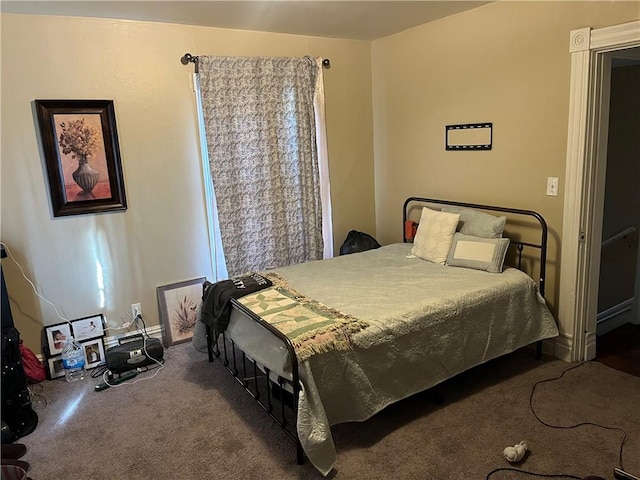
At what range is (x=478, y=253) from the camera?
327 cm

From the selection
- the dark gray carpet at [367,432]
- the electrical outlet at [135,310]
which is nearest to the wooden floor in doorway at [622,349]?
the dark gray carpet at [367,432]

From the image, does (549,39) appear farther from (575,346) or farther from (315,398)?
(315,398)

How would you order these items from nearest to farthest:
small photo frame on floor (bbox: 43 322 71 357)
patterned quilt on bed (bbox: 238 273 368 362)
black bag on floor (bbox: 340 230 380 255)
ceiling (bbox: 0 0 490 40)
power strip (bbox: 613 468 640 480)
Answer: power strip (bbox: 613 468 640 480) → patterned quilt on bed (bbox: 238 273 368 362) → ceiling (bbox: 0 0 490 40) → small photo frame on floor (bbox: 43 322 71 357) → black bag on floor (bbox: 340 230 380 255)

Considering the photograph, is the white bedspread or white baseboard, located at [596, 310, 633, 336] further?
white baseboard, located at [596, 310, 633, 336]

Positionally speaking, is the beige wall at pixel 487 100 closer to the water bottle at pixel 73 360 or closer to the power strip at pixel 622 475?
the power strip at pixel 622 475

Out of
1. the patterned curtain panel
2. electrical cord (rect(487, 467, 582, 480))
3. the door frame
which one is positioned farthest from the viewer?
the patterned curtain panel

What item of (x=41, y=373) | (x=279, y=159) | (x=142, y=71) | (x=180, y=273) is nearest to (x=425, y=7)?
(x=279, y=159)

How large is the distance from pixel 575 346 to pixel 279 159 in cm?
256

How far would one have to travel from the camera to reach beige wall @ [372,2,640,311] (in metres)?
3.05

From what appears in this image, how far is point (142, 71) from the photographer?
11.5 ft

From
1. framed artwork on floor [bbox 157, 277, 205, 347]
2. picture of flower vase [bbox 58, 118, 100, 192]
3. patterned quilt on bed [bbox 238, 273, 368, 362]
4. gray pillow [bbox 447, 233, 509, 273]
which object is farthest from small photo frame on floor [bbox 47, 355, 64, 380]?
gray pillow [bbox 447, 233, 509, 273]

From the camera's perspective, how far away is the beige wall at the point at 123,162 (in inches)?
125

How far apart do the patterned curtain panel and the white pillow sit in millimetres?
1007

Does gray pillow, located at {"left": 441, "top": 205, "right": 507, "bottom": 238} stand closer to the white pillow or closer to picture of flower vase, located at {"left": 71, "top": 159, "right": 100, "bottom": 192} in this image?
the white pillow
